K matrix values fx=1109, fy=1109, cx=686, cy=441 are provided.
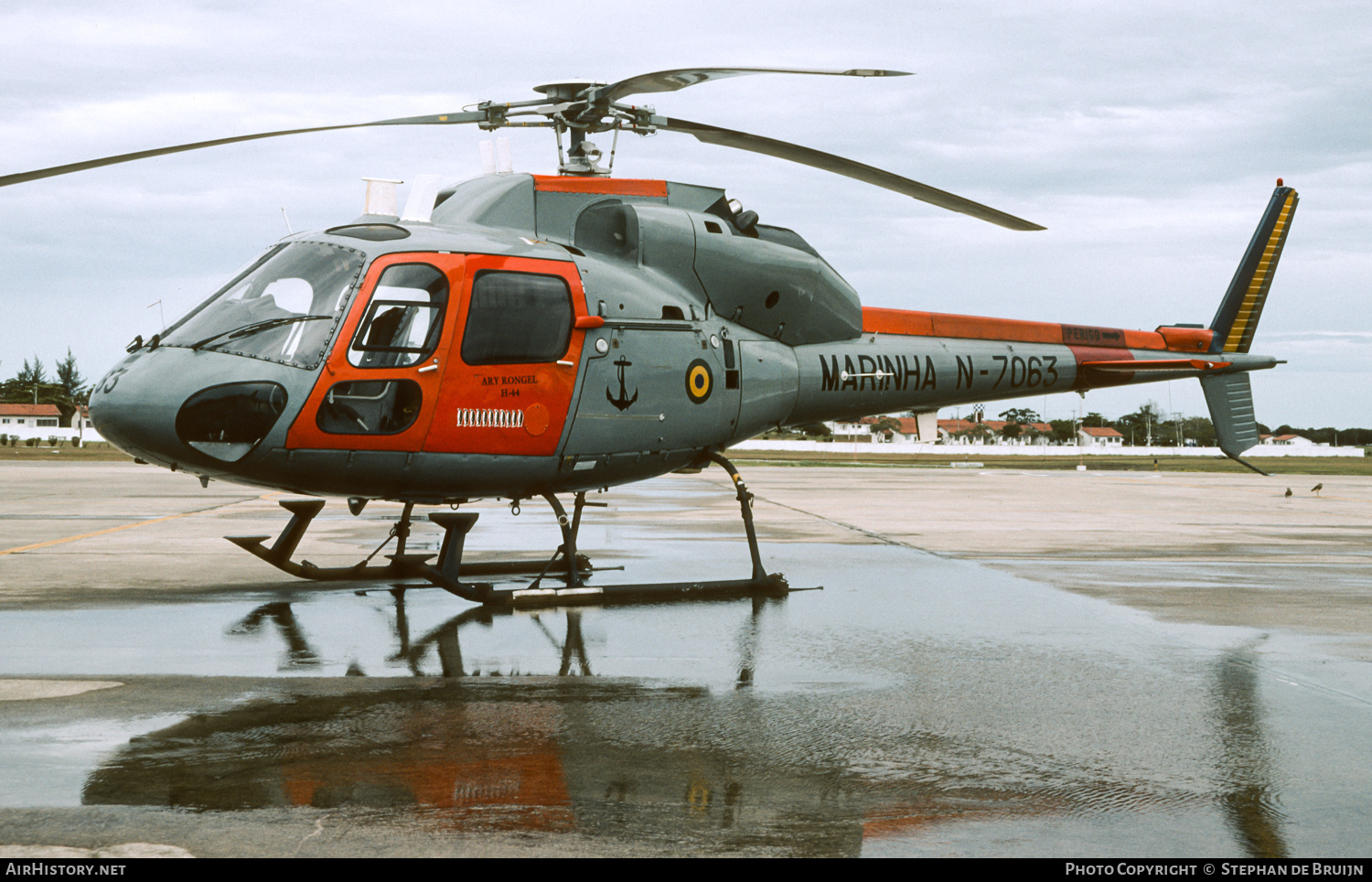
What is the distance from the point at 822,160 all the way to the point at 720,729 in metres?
5.90

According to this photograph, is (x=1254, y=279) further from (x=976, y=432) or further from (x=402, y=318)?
(x=976, y=432)

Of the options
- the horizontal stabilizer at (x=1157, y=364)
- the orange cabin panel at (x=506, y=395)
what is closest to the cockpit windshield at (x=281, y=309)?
the orange cabin panel at (x=506, y=395)

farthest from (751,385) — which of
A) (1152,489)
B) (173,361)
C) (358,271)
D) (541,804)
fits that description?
(1152,489)

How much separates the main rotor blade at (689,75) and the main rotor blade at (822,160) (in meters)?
0.90

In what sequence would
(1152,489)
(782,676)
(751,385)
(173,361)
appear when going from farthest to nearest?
(1152,489) → (751,385) → (173,361) → (782,676)

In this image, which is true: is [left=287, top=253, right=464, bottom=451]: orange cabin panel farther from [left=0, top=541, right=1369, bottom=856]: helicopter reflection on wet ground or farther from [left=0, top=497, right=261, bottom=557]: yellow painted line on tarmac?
[left=0, top=497, right=261, bottom=557]: yellow painted line on tarmac

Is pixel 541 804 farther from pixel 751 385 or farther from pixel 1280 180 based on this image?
pixel 1280 180

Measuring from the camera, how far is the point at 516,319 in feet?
28.2

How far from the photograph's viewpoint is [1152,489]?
32.8m

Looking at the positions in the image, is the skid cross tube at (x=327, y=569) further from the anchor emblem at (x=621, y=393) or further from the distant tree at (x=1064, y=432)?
the distant tree at (x=1064, y=432)

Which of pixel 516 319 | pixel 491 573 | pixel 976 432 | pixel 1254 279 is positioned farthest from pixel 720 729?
pixel 976 432

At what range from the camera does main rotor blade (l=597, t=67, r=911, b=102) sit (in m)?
7.95
